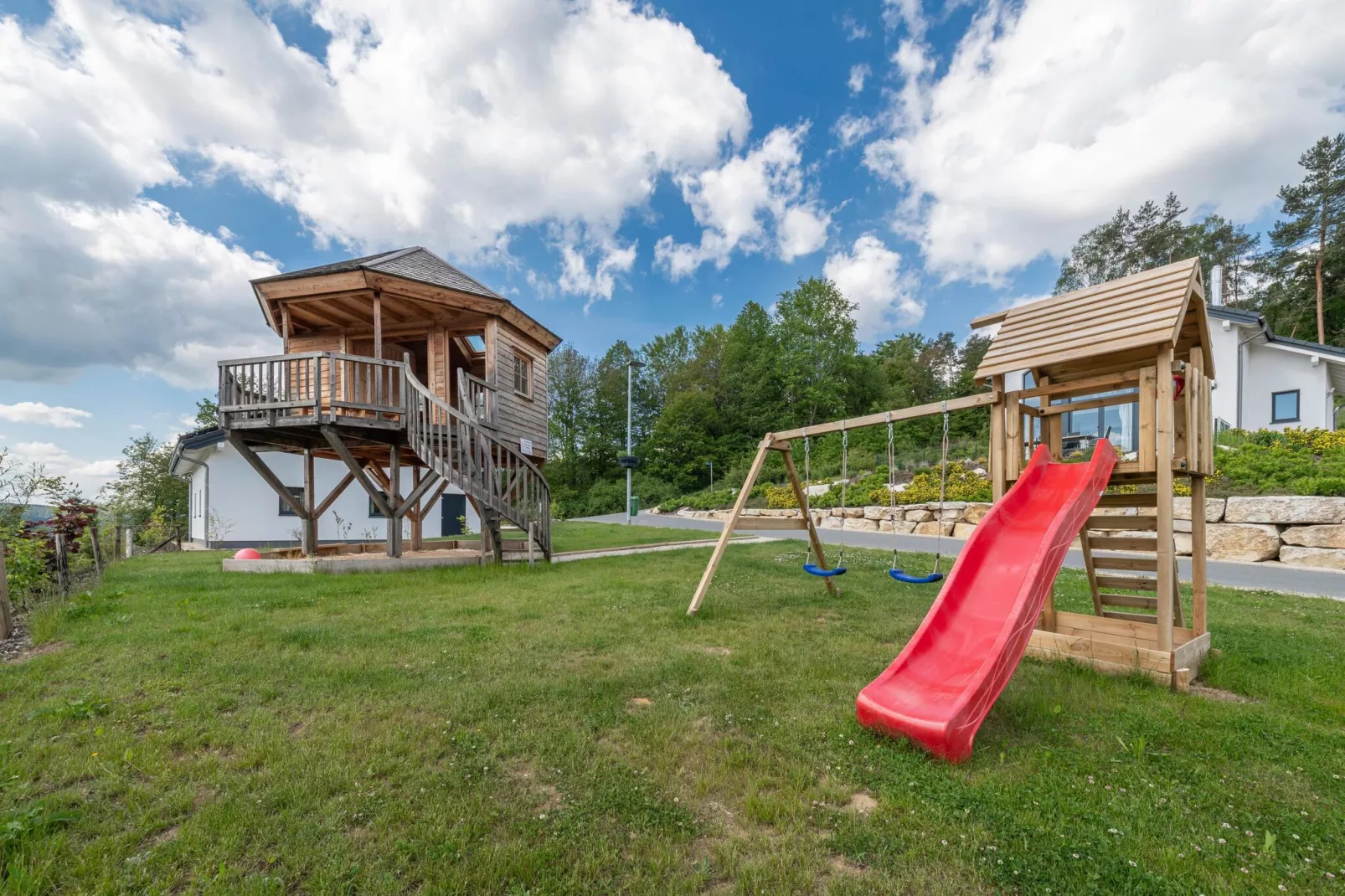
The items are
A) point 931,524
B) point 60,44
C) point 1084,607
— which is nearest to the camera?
point 1084,607

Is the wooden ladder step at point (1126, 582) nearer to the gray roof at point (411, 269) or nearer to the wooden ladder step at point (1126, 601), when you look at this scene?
the wooden ladder step at point (1126, 601)

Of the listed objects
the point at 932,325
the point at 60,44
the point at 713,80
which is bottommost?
the point at 60,44

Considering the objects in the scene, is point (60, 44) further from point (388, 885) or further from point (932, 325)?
point (932, 325)

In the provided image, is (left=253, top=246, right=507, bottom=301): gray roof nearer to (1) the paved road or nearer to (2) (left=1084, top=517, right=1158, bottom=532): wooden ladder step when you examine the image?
(1) the paved road

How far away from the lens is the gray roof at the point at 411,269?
908cm

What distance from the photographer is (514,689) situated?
11.7 feet

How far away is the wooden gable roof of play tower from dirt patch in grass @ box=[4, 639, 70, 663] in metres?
7.97

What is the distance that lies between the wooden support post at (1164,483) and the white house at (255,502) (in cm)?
1531

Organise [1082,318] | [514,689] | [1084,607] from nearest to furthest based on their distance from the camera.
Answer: [514,689] → [1082,318] → [1084,607]

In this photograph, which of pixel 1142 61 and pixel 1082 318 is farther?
pixel 1142 61

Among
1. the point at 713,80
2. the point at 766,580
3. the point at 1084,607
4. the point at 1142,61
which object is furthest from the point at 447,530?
the point at 1142,61

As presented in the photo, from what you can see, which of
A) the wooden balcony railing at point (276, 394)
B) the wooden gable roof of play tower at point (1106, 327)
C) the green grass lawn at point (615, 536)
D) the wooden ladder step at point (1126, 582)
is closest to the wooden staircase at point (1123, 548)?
the wooden ladder step at point (1126, 582)

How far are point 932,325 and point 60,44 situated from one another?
50.3 metres

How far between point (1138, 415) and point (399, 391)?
34.8 ft
